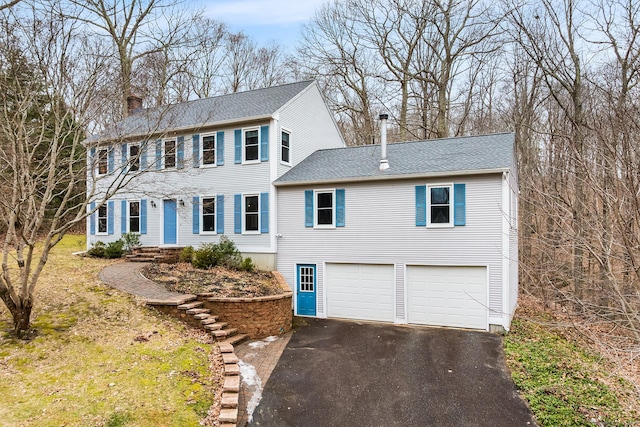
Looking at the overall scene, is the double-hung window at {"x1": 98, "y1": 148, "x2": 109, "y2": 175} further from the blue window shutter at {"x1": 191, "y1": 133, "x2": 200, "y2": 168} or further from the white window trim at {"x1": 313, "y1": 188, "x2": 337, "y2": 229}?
the white window trim at {"x1": 313, "y1": 188, "x2": 337, "y2": 229}

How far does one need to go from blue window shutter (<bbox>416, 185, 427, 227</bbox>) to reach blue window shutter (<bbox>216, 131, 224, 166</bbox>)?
7451 mm

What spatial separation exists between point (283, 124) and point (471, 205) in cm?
723

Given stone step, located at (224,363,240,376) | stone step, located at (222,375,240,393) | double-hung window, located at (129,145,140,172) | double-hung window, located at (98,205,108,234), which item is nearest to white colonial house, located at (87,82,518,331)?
double-hung window, located at (129,145,140,172)

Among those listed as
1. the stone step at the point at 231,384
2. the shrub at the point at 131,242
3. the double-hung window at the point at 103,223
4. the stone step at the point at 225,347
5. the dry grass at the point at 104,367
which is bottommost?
the stone step at the point at 231,384

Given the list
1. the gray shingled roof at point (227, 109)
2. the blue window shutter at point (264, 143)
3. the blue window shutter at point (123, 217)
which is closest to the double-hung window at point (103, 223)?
the blue window shutter at point (123, 217)

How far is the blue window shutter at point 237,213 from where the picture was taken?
14.2 meters

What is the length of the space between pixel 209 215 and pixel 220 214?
623mm

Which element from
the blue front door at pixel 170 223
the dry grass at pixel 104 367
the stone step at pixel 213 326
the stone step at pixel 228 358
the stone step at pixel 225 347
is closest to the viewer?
the dry grass at pixel 104 367

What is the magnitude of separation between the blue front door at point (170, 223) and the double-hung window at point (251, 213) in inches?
136

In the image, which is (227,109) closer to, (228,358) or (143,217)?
(143,217)

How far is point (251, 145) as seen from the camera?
14.1 m

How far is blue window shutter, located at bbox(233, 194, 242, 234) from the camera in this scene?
14180 millimetres

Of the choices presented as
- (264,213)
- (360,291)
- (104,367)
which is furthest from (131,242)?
(104,367)

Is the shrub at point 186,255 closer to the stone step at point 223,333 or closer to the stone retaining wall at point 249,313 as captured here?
the stone retaining wall at point 249,313
